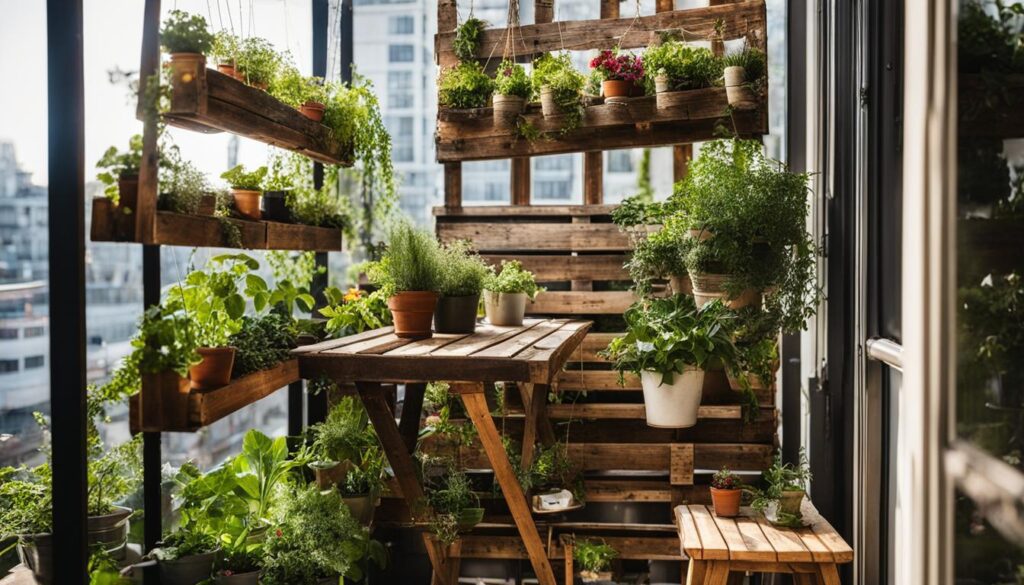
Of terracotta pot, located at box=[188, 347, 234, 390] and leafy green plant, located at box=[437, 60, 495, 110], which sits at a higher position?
leafy green plant, located at box=[437, 60, 495, 110]

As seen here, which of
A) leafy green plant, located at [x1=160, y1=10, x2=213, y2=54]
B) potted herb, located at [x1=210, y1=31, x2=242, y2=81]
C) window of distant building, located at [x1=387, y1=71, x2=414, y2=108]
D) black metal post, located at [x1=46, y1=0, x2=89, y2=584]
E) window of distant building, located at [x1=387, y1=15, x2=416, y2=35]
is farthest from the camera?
window of distant building, located at [x1=387, y1=71, x2=414, y2=108]

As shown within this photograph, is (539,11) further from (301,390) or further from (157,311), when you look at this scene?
(157,311)

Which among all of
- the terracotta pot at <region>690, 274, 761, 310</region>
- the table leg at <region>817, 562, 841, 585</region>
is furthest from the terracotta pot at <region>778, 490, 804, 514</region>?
the terracotta pot at <region>690, 274, 761, 310</region>

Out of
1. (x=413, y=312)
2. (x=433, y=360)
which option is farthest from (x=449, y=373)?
(x=413, y=312)

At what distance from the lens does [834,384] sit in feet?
12.3

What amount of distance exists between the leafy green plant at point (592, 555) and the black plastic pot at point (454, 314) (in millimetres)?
1295

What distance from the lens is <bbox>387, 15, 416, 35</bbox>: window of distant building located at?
5297 mm

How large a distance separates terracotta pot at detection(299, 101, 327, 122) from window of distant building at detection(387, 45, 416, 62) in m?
1.83

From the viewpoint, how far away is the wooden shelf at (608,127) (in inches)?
160

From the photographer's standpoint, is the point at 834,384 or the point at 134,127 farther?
the point at 834,384

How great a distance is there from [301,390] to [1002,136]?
130 inches

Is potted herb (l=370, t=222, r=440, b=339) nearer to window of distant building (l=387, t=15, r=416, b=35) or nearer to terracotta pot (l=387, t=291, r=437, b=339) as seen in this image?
terracotta pot (l=387, t=291, r=437, b=339)

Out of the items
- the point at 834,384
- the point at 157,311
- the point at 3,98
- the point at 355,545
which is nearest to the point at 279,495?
the point at 355,545

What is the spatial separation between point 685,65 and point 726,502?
6.41 feet
